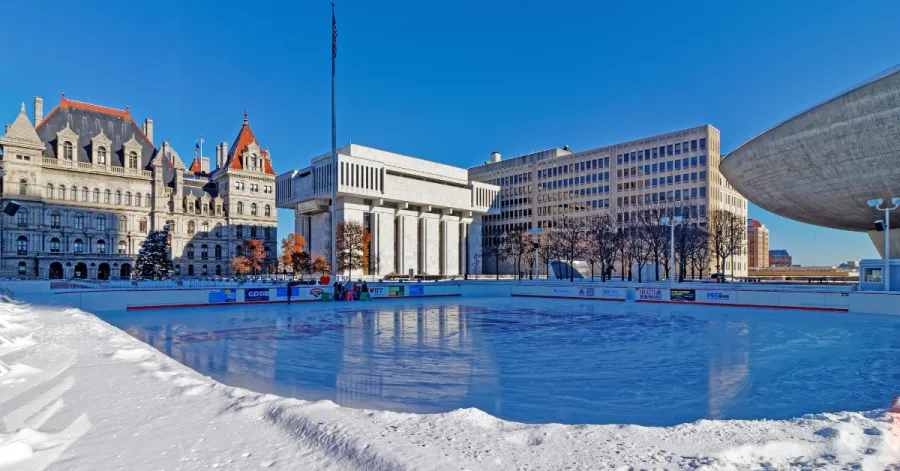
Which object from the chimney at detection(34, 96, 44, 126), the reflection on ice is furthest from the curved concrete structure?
the chimney at detection(34, 96, 44, 126)

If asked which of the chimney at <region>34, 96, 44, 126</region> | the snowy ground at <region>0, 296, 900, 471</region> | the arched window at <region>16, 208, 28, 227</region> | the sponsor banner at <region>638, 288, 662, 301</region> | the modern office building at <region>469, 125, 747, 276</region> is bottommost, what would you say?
the sponsor banner at <region>638, 288, 662, 301</region>

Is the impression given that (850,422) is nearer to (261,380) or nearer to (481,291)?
(261,380)

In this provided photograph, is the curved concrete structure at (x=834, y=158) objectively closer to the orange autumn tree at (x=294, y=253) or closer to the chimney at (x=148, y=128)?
the orange autumn tree at (x=294, y=253)

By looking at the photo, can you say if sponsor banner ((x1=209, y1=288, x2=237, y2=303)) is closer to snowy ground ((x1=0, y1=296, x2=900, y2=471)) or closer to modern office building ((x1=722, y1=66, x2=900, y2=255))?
snowy ground ((x1=0, y1=296, x2=900, y2=471))

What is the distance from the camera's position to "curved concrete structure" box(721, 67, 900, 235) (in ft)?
90.0

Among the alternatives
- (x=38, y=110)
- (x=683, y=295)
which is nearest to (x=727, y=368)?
(x=683, y=295)

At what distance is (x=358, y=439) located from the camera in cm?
470

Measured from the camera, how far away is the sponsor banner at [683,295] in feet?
105

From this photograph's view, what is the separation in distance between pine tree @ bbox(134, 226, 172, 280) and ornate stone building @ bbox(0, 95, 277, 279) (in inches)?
564

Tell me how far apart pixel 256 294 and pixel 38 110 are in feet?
219

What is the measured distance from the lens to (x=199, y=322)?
21.1 metres

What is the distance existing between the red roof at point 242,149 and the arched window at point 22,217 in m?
27.8

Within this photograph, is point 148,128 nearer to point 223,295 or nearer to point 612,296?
point 223,295

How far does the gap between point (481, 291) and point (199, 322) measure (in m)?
25.0
